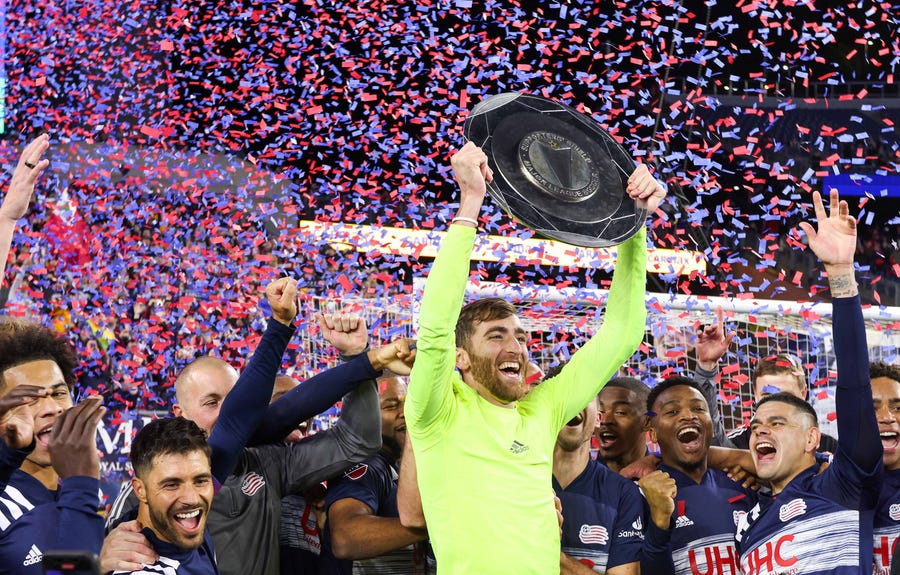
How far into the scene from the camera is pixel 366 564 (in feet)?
14.0

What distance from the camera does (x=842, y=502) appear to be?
363cm

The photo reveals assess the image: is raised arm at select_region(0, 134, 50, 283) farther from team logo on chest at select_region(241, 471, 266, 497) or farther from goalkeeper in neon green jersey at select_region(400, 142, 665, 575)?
goalkeeper in neon green jersey at select_region(400, 142, 665, 575)

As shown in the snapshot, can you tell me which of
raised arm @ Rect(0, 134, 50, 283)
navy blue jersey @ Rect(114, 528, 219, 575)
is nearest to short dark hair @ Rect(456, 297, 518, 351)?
navy blue jersey @ Rect(114, 528, 219, 575)

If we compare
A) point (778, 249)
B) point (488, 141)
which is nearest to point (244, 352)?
point (488, 141)

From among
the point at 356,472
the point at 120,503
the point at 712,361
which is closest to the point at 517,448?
the point at 356,472

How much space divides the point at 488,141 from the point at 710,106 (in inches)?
485

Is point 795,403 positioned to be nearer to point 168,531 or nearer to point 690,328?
point 168,531

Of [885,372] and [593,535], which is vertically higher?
[885,372]

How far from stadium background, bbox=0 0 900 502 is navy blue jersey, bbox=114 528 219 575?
3792mm

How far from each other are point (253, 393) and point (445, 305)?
3.18 ft

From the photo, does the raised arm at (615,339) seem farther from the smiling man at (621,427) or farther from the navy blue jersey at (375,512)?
the smiling man at (621,427)

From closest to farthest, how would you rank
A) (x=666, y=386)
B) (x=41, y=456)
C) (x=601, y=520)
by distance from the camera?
(x=41, y=456) → (x=601, y=520) → (x=666, y=386)

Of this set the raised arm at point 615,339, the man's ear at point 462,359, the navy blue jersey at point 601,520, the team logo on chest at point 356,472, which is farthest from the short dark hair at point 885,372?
the team logo on chest at point 356,472

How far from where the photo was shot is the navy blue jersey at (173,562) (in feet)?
10.1
